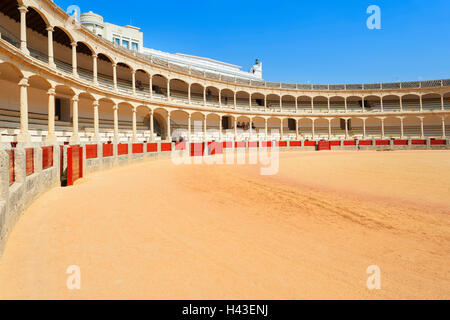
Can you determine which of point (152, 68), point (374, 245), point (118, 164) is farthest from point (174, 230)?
point (152, 68)

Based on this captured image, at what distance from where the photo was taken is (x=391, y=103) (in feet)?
129

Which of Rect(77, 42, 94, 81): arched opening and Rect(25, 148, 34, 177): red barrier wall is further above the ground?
Rect(77, 42, 94, 81): arched opening

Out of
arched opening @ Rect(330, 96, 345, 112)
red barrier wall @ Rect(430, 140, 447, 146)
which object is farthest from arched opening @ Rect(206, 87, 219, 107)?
red barrier wall @ Rect(430, 140, 447, 146)

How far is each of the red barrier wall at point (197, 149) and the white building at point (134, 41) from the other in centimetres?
1215

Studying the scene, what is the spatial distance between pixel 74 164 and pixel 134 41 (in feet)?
104

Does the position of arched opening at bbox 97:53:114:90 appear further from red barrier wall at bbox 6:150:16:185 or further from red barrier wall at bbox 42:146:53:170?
red barrier wall at bbox 6:150:16:185

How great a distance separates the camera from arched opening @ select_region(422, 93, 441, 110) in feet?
121

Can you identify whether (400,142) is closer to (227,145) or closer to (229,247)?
(227,145)

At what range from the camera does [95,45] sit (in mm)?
18844

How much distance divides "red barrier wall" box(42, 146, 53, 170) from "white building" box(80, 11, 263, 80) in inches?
790

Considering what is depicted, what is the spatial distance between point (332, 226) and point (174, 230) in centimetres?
241

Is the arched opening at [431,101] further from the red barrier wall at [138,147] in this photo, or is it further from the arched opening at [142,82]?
the red barrier wall at [138,147]

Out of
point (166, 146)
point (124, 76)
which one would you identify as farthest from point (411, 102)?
point (124, 76)

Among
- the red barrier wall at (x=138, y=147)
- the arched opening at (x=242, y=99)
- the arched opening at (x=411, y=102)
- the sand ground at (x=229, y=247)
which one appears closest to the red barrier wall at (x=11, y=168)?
the sand ground at (x=229, y=247)
